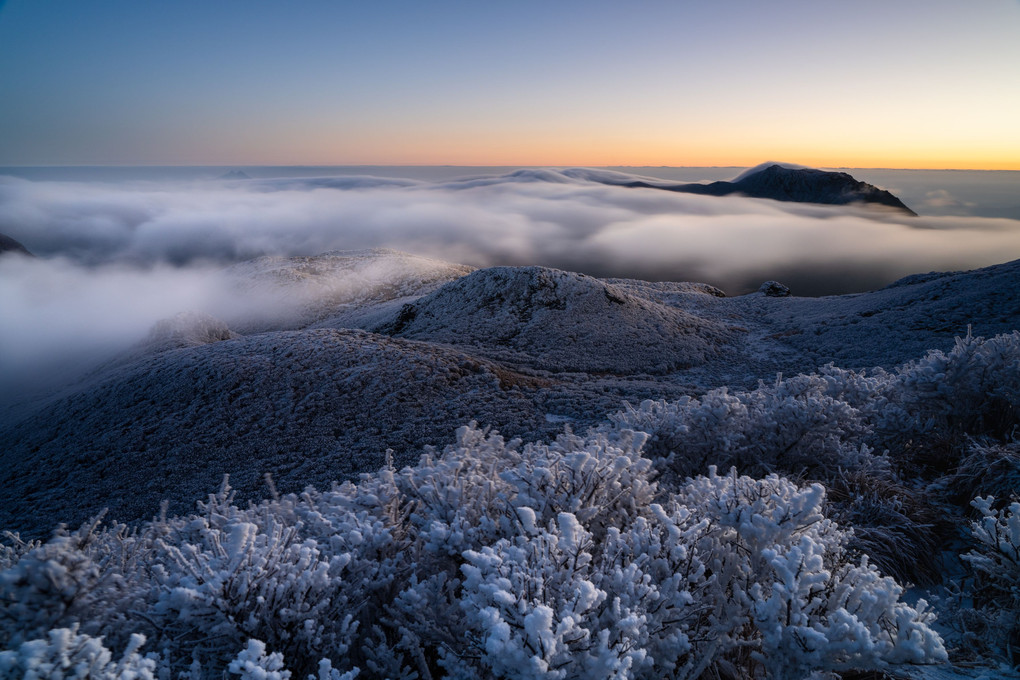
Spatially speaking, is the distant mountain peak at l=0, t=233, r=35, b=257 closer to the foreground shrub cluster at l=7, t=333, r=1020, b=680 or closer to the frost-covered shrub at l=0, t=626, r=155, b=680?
the foreground shrub cluster at l=7, t=333, r=1020, b=680

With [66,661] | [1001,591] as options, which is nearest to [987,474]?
[1001,591]

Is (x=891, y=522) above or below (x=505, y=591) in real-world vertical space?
below

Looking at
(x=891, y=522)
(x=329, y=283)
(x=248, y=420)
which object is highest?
(x=891, y=522)

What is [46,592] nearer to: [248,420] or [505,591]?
[505,591]

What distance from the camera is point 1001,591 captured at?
377 centimetres

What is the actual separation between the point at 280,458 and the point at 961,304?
95.3 ft

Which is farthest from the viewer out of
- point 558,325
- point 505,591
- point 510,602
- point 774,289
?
point 774,289

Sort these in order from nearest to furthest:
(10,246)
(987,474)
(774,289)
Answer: (987,474), (774,289), (10,246)

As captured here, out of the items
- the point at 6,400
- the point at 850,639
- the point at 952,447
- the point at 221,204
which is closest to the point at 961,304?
the point at 952,447

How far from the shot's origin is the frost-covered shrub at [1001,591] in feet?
10.6

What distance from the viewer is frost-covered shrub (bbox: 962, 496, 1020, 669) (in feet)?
10.6

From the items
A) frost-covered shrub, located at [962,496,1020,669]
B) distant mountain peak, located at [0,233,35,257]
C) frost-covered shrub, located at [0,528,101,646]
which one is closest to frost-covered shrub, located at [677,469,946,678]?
frost-covered shrub, located at [962,496,1020,669]

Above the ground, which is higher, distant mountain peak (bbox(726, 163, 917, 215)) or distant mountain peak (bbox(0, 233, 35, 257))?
distant mountain peak (bbox(726, 163, 917, 215))

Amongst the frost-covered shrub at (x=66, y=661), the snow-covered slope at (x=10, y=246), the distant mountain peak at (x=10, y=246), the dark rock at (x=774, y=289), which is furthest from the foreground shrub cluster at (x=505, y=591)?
the distant mountain peak at (x=10, y=246)
